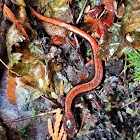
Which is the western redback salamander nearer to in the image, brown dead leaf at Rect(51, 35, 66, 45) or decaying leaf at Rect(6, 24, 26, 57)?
brown dead leaf at Rect(51, 35, 66, 45)

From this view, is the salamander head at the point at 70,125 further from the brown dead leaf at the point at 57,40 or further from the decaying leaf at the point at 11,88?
the brown dead leaf at the point at 57,40

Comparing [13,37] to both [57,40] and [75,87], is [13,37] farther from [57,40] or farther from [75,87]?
[75,87]

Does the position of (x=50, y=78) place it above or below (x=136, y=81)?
above

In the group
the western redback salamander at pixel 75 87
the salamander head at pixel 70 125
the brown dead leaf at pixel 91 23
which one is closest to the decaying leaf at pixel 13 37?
the western redback salamander at pixel 75 87

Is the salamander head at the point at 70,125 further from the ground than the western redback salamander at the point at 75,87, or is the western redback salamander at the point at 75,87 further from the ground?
the western redback salamander at the point at 75,87

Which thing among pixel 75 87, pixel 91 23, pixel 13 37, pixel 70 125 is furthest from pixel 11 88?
pixel 91 23

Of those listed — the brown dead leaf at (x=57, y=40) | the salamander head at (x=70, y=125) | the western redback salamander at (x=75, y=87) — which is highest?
the brown dead leaf at (x=57, y=40)

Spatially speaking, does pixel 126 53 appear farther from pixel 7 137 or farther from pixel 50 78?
pixel 7 137

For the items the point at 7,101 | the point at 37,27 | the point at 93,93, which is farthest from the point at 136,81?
the point at 7,101
